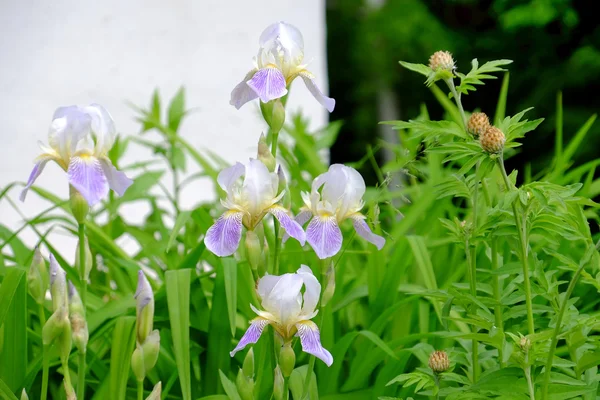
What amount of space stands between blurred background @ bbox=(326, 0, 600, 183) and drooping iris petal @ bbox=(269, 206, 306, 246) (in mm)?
4947

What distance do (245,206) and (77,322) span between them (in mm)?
228

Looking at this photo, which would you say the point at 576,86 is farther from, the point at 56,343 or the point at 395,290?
the point at 56,343

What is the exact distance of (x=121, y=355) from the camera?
1060 mm

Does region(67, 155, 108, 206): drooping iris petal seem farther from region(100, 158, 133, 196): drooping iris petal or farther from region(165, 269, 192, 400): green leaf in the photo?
region(165, 269, 192, 400): green leaf

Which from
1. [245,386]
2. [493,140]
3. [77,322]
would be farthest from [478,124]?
[77,322]

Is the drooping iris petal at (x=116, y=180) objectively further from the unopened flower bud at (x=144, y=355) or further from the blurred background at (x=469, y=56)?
the blurred background at (x=469, y=56)

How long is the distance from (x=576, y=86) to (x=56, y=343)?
605 centimetres

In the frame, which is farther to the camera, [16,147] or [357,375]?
[16,147]

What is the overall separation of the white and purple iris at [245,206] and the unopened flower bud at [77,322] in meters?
0.16

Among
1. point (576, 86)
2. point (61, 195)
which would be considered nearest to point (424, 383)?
point (61, 195)

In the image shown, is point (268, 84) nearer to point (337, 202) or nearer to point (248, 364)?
point (337, 202)

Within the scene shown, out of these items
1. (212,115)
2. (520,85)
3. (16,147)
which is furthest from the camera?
(520,85)

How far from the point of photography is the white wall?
2719mm

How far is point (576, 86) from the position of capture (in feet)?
20.8
